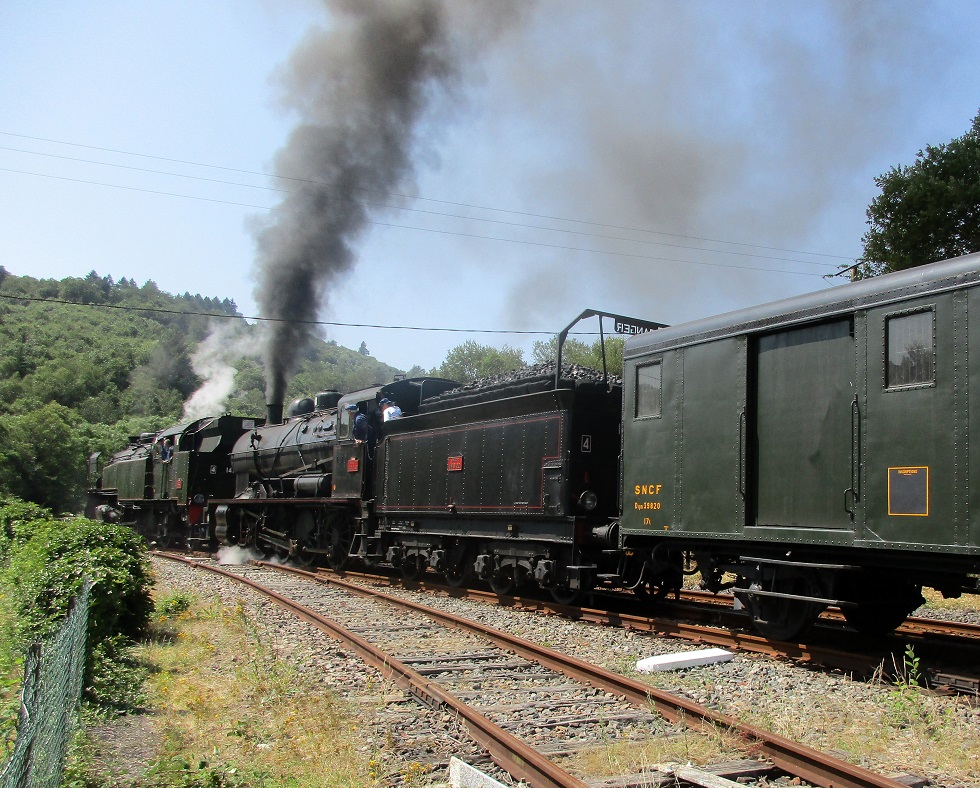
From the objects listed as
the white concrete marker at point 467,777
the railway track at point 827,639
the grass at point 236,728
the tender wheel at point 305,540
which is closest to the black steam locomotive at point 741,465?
the railway track at point 827,639

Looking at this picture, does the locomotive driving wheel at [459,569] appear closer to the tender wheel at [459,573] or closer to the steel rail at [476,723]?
the tender wheel at [459,573]

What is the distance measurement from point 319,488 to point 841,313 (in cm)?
1187

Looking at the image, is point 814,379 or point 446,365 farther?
point 446,365

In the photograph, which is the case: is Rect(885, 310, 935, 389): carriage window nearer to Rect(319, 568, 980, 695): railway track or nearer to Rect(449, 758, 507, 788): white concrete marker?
Rect(319, 568, 980, 695): railway track

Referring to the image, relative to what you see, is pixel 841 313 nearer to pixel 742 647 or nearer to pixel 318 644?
pixel 742 647

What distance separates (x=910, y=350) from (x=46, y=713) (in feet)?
20.5

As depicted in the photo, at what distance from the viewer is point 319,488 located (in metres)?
16.7

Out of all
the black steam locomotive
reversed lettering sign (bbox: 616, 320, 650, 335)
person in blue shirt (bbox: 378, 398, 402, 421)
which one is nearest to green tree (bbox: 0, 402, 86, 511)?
person in blue shirt (bbox: 378, 398, 402, 421)

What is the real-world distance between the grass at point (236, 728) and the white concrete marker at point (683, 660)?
256 cm

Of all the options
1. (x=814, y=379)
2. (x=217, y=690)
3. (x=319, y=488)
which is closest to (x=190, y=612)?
(x=217, y=690)

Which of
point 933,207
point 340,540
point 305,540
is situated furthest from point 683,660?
point 933,207

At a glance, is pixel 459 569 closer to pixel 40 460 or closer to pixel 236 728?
pixel 236 728

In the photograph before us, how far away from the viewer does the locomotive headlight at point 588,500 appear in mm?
10203

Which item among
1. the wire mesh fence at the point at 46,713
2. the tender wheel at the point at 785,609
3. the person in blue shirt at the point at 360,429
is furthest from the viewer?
the person in blue shirt at the point at 360,429
